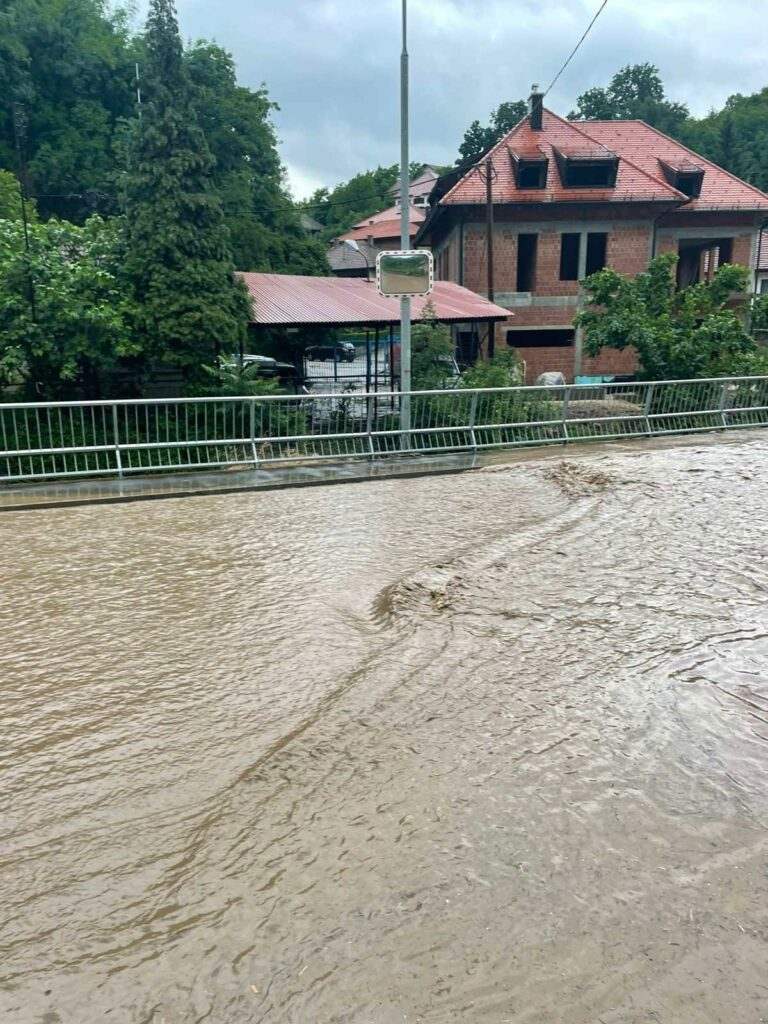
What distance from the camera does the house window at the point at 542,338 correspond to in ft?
108

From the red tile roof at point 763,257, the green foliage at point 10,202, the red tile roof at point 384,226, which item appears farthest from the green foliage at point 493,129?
the green foliage at point 10,202

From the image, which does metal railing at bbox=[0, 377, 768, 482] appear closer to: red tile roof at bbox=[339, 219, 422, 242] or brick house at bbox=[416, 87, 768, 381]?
brick house at bbox=[416, 87, 768, 381]

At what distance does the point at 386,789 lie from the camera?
3730mm

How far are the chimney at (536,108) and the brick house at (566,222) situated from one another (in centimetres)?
6

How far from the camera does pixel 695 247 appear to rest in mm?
38344

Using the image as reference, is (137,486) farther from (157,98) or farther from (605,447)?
(157,98)

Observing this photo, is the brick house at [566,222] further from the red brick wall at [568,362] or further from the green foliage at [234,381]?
the green foliage at [234,381]

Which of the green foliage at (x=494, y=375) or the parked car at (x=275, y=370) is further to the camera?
the parked car at (x=275, y=370)

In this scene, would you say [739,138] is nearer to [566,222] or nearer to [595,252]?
[595,252]

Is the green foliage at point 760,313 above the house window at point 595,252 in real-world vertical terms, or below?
below

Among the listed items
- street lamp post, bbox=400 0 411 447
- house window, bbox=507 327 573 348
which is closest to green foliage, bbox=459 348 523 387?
street lamp post, bbox=400 0 411 447

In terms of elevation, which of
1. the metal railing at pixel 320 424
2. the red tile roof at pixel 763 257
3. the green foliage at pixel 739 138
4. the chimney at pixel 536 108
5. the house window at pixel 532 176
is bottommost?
the metal railing at pixel 320 424

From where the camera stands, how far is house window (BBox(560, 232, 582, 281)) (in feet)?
112

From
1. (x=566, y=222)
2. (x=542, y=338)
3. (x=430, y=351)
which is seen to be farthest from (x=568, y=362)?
(x=430, y=351)
